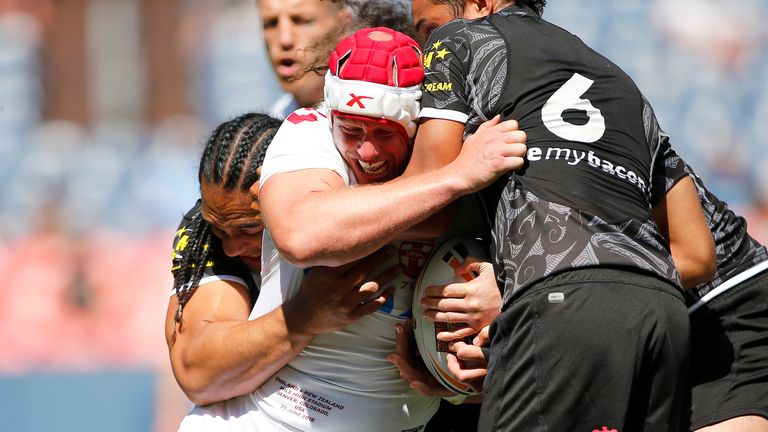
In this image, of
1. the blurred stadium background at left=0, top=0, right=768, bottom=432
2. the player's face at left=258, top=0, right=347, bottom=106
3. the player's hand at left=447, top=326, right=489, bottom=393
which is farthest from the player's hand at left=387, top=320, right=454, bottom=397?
the blurred stadium background at left=0, top=0, right=768, bottom=432

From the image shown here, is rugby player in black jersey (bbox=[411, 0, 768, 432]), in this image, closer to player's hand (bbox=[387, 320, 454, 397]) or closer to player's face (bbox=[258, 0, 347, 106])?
player's hand (bbox=[387, 320, 454, 397])

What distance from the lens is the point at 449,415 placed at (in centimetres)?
409

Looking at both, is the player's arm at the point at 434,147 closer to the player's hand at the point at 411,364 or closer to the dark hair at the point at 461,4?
the player's hand at the point at 411,364

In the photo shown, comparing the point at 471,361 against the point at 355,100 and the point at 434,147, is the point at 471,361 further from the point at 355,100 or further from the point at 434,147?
the point at 355,100

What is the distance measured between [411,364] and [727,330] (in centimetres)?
128

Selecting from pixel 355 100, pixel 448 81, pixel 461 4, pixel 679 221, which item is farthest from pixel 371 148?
pixel 679 221

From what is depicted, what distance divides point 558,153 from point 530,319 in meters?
0.50

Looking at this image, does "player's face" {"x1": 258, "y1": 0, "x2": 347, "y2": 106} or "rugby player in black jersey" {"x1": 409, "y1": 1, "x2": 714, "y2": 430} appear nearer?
"rugby player in black jersey" {"x1": 409, "y1": 1, "x2": 714, "y2": 430}

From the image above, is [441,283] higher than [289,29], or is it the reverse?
[289,29]

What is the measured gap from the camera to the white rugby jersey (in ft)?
11.6

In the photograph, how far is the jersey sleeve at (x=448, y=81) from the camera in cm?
319

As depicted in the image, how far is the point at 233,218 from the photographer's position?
3803 mm

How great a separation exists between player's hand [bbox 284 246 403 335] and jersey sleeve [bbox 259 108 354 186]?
0.30 m

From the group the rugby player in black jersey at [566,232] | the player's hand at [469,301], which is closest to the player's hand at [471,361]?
the player's hand at [469,301]
